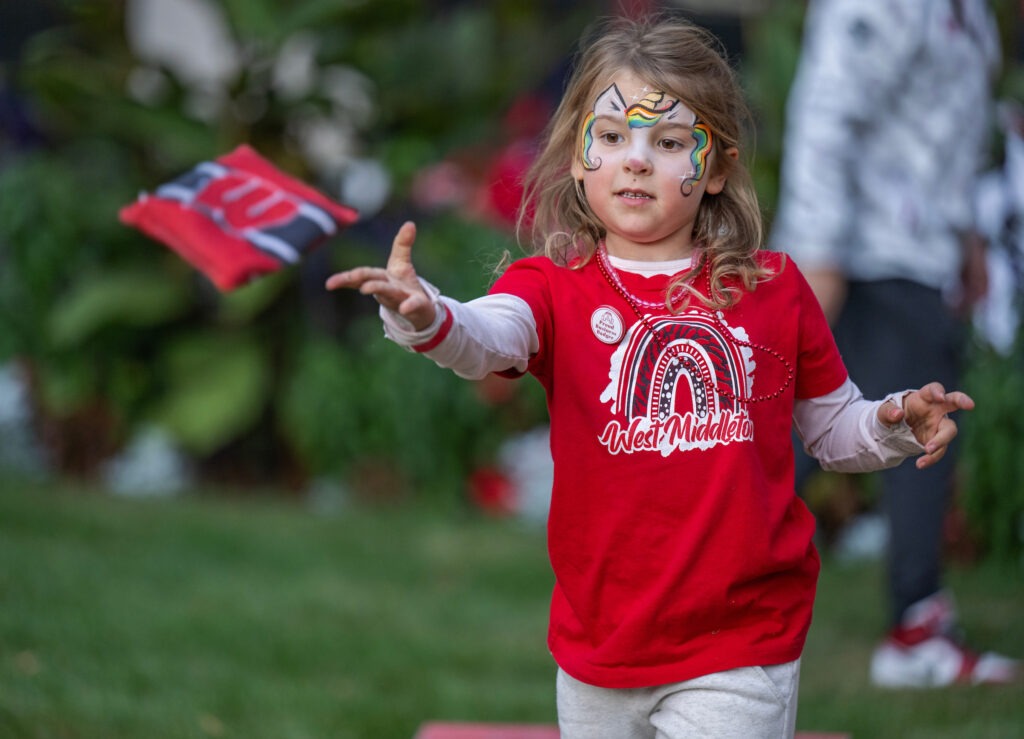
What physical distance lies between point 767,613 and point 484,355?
67 centimetres

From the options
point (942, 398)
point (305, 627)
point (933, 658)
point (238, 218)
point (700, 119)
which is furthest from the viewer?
point (305, 627)

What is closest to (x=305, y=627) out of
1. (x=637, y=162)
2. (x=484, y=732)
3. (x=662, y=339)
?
(x=484, y=732)

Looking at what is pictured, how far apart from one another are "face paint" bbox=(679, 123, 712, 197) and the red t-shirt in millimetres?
171

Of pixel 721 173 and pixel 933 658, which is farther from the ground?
pixel 721 173

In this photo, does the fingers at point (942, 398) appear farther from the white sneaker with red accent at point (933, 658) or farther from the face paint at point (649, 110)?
the white sneaker with red accent at point (933, 658)

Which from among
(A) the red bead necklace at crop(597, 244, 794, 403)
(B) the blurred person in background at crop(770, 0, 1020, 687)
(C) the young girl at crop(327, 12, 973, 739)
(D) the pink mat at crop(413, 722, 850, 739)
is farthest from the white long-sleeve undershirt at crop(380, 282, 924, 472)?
(B) the blurred person in background at crop(770, 0, 1020, 687)

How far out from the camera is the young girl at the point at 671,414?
232cm

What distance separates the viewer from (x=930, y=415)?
233 cm

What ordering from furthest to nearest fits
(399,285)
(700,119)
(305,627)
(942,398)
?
(305,627), (700,119), (942,398), (399,285)

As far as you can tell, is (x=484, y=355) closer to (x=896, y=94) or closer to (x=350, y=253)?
(x=896, y=94)

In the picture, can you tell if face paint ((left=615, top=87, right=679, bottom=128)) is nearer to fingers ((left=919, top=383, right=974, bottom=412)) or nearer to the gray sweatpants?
fingers ((left=919, top=383, right=974, bottom=412))

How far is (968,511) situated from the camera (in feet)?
17.0

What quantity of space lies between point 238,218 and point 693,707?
1.20 meters

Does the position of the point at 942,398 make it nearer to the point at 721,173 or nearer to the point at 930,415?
the point at 930,415
